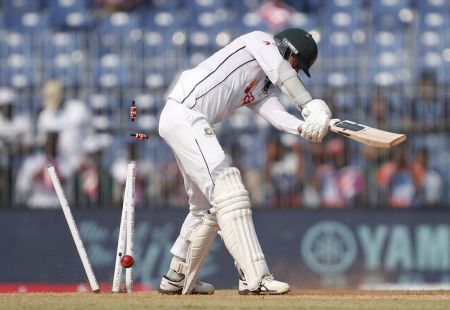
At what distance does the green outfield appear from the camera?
699 centimetres

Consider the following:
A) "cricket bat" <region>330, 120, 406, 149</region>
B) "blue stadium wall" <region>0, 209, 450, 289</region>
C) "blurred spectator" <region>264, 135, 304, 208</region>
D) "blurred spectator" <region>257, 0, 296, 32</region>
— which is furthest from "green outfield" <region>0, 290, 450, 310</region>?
"blurred spectator" <region>257, 0, 296, 32</region>

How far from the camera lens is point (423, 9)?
15.2 metres

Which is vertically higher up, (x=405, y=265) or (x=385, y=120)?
(x=385, y=120)

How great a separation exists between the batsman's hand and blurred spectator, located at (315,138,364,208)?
5072 mm

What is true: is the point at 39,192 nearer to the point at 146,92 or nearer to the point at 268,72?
the point at 146,92

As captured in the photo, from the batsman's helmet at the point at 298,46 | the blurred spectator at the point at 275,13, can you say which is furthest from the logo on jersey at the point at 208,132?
the blurred spectator at the point at 275,13

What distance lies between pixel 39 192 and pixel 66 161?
493 mm

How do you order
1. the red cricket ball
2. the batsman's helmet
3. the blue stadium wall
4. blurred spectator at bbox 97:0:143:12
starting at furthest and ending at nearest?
blurred spectator at bbox 97:0:143:12
the blue stadium wall
the red cricket ball
the batsman's helmet

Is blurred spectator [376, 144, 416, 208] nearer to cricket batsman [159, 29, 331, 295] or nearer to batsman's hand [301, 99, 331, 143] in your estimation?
cricket batsman [159, 29, 331, 295]

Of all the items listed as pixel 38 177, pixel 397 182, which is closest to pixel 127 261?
pixel 38 177

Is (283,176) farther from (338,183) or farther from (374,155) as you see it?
(374,155)

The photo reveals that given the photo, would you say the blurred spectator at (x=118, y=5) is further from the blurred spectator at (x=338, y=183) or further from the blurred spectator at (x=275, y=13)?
the blurred spectator at (x=338, y=183)

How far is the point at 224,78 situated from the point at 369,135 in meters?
1.15

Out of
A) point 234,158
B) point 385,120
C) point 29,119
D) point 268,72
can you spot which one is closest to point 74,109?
point 29,119
